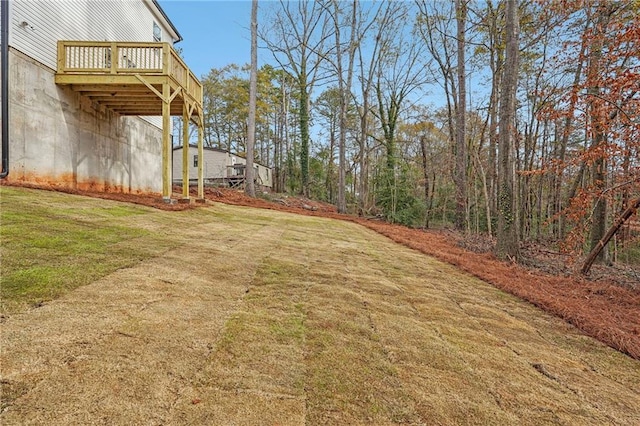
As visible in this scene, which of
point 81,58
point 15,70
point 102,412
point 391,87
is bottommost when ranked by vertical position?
point 102,412

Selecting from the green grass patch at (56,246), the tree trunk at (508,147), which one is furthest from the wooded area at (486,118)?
the green grass patch at (56,246)

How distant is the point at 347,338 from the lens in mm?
2184

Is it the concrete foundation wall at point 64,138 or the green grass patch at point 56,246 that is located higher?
the concrete foundation wall at point 64,138

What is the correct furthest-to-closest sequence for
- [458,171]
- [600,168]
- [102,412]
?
[458,171] → [600,168] → [102,412]

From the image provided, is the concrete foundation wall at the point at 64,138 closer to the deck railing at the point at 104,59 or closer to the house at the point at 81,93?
the house at the point at 81,93

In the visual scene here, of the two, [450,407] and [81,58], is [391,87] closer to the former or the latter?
[81,58]

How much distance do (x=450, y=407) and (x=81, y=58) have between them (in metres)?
10.5

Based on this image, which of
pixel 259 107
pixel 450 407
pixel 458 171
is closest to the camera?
pixel 450 407

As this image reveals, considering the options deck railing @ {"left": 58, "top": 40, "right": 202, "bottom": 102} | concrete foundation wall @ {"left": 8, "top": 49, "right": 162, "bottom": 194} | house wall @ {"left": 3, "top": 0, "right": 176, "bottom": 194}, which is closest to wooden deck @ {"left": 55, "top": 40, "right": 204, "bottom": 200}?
deck railing @ {"left": 58, "top": 40, "right": 202, "bottom": 102}

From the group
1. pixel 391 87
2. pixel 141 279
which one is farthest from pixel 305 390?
pixel 391 87

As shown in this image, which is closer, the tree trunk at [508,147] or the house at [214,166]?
the tree trunk at [508,147]

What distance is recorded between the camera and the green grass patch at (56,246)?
7.44 ft

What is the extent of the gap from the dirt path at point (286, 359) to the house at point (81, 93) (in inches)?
232

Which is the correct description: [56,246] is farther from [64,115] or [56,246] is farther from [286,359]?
[64,115]
